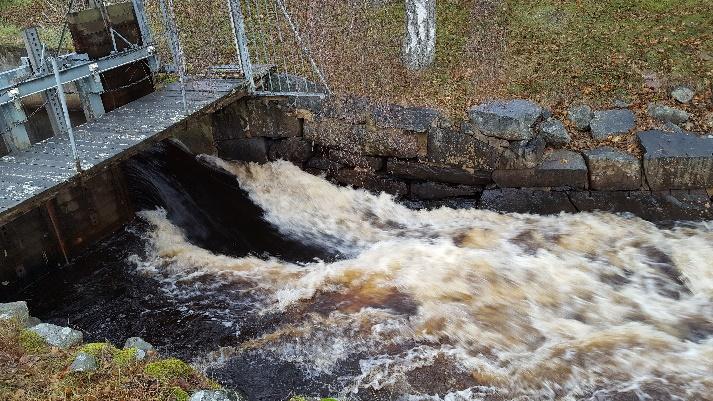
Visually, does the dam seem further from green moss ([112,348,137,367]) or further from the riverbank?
green moss ([112,348,137,367])

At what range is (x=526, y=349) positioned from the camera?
214 inches

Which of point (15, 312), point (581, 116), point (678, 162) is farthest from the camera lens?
point (581, 116)

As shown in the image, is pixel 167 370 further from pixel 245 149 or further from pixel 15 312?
pixel 245 149

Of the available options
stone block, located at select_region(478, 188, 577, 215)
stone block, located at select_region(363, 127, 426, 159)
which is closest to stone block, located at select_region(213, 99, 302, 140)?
stone block, located at select_region(363, 127, 426, 159)

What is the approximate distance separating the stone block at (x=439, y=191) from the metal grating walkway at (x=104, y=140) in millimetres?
3158

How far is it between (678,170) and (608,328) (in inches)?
119

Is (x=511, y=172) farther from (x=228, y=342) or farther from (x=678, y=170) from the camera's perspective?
(x=228, y=342)

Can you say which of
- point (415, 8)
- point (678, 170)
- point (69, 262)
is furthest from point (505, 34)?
point (69, 262)

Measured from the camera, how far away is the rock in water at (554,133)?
7.73 meters

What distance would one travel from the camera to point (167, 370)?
4.23m

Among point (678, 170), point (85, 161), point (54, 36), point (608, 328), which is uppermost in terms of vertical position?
point (54, 36)

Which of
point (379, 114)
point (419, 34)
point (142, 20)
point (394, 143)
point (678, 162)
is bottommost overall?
point (678, 162)

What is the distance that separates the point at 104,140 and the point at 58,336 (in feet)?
9.93

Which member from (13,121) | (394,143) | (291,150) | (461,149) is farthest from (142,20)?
(461,149)
